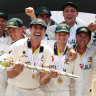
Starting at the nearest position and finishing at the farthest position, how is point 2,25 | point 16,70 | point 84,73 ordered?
point 16,70 → point 84,73 → point 2,25

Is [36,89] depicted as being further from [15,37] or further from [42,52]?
[15,37]

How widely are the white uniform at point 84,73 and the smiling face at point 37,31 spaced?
2.44 feet

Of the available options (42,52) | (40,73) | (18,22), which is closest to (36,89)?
(40,73)

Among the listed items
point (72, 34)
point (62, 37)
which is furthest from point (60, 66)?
point (72, 34)

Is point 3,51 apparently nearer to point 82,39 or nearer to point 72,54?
point 72,54

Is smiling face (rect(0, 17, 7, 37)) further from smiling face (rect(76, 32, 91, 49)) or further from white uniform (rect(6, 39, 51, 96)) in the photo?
smiling face (rect(76, 32, 91, 49))

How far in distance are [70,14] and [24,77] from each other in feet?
5.76

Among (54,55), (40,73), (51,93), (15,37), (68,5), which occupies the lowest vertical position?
(51,93)

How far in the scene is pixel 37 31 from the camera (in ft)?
13.3

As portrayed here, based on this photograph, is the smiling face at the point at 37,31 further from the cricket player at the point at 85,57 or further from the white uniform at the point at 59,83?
the cricket player at the point at 85,57

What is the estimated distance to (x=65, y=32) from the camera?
423 cm

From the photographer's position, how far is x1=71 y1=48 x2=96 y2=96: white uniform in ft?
13.6

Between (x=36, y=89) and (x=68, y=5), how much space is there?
1936 millimetres

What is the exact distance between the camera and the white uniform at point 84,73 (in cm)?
416
